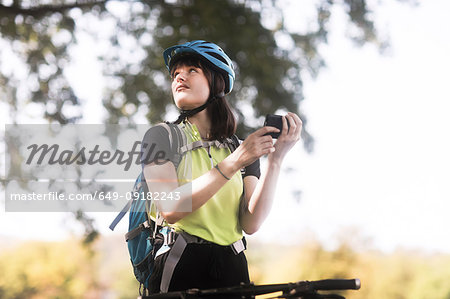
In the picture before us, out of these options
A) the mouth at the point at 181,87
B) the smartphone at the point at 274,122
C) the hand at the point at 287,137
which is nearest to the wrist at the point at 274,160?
the hand at the point at 287,137

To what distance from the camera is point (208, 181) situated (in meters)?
1.89

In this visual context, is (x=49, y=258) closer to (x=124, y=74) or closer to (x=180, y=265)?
(x=124, y=74)

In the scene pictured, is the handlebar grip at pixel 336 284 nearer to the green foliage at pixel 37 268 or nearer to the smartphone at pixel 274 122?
the smartphone at pixel 274 122

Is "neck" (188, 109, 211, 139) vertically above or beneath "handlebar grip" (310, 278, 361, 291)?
above

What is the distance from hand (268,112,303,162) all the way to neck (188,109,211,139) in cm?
40

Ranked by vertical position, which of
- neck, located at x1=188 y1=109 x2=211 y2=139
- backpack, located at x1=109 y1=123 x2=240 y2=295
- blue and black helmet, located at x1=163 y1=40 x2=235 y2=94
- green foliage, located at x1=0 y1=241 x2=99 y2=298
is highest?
green foliage, located at x1=0 y1=241 x2=99 y2=298

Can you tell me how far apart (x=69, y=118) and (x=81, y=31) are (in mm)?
1452

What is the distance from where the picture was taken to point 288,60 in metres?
7.43

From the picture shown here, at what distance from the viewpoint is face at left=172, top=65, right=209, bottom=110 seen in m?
2.26

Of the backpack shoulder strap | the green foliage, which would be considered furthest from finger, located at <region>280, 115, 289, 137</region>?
the green foliage

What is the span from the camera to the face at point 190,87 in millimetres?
2264

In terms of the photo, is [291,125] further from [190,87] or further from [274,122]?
[190,87]

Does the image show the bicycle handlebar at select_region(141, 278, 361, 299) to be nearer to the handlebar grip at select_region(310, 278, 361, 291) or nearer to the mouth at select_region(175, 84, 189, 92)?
the handlebar grip at select_region(310, 278, 361, 291)

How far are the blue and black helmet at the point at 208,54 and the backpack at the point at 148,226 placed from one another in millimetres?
344
